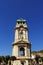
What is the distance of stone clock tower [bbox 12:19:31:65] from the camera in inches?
2033

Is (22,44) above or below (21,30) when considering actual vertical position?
below

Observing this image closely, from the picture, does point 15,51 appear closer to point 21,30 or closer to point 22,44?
point 22,44

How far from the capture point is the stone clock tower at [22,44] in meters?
51.6

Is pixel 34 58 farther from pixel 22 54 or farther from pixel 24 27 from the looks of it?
pixel 24 27

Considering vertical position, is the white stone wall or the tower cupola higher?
the tower cupola

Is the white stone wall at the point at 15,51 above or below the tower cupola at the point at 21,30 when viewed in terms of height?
below

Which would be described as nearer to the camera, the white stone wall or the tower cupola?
the white stone wall

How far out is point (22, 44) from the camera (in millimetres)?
53656

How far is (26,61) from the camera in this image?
51219 mm

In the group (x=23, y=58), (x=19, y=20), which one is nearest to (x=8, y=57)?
(x=23, y=58)

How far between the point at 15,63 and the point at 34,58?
39.8 feet

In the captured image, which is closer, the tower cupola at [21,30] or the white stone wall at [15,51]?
the white stone wall at [15,51]

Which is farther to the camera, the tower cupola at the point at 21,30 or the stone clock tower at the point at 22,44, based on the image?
the tower cupola at the point at 21,30

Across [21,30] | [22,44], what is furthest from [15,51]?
[21,30]
